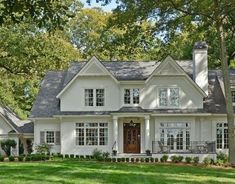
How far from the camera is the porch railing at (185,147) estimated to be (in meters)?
33.1

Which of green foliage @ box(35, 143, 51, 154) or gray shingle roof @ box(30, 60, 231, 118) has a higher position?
gray shingle roof @ box(30, 60, 231, 118)

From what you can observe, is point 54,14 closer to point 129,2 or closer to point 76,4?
point 129,2

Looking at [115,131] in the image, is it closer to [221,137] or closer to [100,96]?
[100,96]

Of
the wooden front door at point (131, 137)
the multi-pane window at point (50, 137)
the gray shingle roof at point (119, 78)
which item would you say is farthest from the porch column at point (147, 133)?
the multi-pane window at point (50, 137)

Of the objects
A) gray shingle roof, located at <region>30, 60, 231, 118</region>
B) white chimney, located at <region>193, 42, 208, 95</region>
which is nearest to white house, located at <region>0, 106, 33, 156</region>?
gray shingle roof, located at <region>30, 60, 231, 118</region>

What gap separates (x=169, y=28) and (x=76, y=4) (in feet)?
79.3

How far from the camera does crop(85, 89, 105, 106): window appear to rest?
118 feet

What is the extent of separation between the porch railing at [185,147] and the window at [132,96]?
3487mm

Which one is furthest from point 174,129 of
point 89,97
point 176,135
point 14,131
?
point 14,131

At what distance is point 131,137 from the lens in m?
35.6

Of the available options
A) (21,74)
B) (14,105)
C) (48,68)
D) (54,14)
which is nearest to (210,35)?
(48,68)

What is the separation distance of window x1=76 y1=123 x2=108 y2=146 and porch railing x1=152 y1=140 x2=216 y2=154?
3.68 meters

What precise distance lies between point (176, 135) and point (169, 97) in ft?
9.06

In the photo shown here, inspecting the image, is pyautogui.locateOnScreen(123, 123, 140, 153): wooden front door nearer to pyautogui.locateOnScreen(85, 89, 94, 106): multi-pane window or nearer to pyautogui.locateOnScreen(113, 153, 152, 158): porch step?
pyautogui.locateOnScreen(113, 153, 152, 158): porch step
